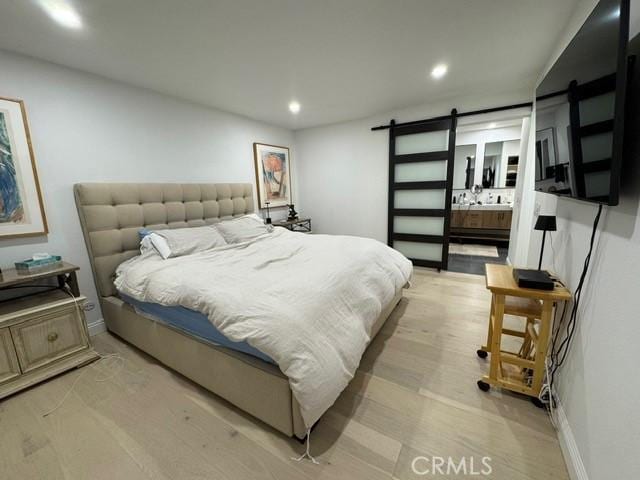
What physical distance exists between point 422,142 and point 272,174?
7.95ft

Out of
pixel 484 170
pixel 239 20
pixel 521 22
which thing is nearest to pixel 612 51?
pixel 521 22

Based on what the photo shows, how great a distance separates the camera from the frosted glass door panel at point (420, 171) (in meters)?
3.62

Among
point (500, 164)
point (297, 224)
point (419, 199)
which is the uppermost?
point (500, 164)

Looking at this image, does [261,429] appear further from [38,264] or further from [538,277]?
[38,264]

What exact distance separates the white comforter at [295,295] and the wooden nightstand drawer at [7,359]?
2.11ft

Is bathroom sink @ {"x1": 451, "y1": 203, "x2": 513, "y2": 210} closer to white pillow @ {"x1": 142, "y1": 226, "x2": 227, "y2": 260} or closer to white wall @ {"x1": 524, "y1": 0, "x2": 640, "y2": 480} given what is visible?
white wall @ {"x1": 524, "y1": 0, "x2": 640, "y2": 480}

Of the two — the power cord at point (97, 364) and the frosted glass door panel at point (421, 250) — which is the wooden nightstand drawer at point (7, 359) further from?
the frosted glass door panel at point (421, 250)

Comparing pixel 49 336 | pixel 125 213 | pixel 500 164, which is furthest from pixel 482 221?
pixel 49 336

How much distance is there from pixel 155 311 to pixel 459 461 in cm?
210

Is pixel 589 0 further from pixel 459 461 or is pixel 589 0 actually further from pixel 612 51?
pixel 459 461

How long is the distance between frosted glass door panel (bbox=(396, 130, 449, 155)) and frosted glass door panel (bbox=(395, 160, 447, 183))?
19cm

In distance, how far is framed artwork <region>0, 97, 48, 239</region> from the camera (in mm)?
1851

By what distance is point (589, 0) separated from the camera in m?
1.52

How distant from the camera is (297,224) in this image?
463cm
